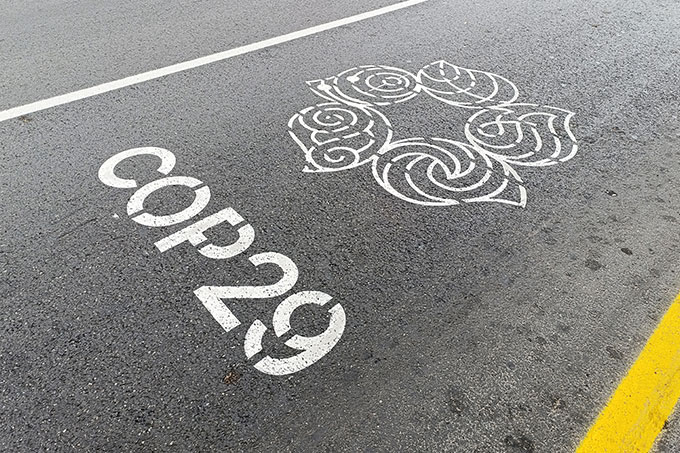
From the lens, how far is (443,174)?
149 inches

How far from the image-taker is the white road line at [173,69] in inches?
170

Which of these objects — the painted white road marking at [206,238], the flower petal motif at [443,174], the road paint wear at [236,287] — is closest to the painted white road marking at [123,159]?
the road paint wear at [236,287]

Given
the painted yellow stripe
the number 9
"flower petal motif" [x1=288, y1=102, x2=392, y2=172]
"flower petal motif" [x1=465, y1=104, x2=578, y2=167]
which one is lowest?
the number 9

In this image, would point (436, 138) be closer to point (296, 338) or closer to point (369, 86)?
point (369, 86)

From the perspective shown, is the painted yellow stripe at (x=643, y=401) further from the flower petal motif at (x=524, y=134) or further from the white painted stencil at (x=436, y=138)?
the flower petal motif at (x=524, y=134)

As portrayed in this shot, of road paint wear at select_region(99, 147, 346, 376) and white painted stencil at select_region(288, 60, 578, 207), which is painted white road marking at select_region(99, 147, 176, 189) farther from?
white painted stencil at select_region(288, 60, 578, 207)

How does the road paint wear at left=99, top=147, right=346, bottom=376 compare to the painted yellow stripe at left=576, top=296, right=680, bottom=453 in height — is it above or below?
below

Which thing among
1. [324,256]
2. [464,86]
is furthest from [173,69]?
[324,256]

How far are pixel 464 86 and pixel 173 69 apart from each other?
2437 millimetres

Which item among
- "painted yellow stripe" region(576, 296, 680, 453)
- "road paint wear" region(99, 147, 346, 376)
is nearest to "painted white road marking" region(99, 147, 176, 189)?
"road paint wear" region(99, 147, 346, 376)

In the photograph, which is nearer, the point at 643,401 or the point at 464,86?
the point at 643,401

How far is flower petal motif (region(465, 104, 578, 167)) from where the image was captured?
13.2ft

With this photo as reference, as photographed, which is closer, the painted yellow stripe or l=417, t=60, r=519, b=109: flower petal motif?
the painted yellow stripe

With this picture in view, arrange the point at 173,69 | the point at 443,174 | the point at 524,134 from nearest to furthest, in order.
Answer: the point at 443,174
the point at 524,134
the point at 173,69
